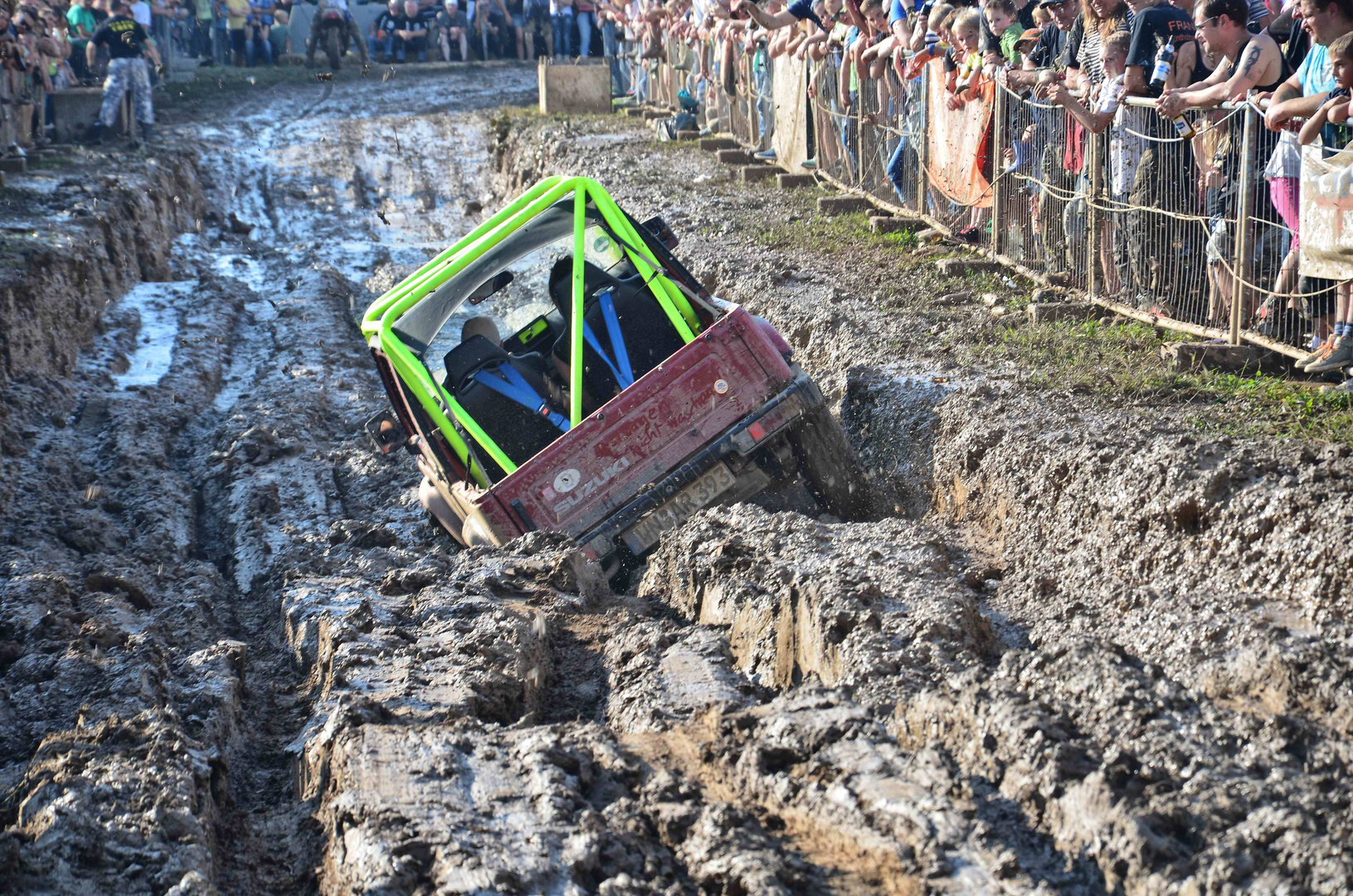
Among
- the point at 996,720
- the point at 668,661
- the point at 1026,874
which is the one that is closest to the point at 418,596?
the point at 668,661

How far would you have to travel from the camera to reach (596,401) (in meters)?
8.04

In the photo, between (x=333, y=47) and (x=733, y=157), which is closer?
(x=733, y=157)

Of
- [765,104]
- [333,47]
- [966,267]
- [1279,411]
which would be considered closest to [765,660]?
[1279,411]

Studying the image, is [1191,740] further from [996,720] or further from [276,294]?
[276,294]

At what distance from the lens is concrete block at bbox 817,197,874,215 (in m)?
14.2

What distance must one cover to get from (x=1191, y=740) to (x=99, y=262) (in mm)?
14304

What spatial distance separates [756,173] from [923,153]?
461cm

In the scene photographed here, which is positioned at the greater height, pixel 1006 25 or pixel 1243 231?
pixel 1006 25

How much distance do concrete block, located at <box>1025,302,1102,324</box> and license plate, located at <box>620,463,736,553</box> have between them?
10.4 feet

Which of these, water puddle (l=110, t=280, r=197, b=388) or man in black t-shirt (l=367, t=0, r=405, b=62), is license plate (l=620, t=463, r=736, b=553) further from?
man in black t-shirt (l=367, t=0, r=405, b=62)

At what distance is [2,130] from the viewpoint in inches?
755

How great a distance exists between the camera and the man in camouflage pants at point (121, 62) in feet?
74.6

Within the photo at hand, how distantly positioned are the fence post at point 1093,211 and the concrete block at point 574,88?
52.3 feet

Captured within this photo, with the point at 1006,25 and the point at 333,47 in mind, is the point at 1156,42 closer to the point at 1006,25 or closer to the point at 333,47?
the point at 1006,25
